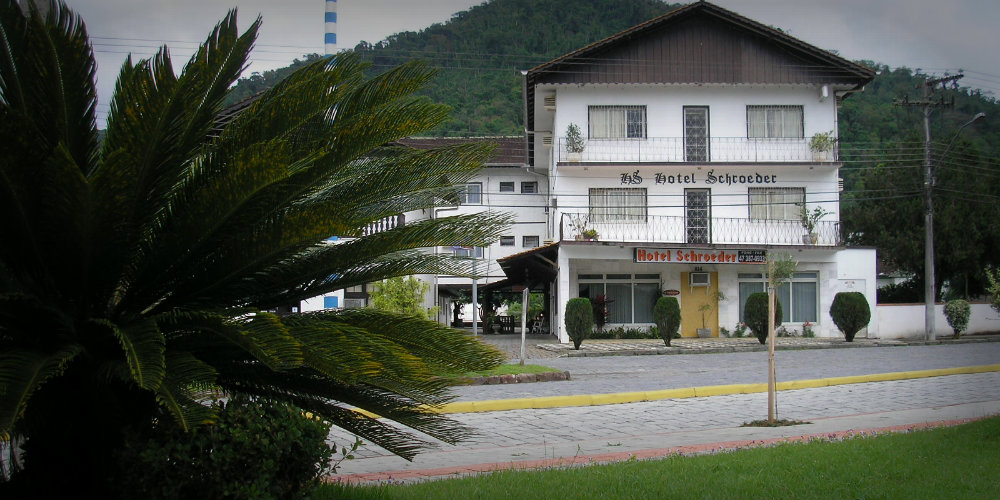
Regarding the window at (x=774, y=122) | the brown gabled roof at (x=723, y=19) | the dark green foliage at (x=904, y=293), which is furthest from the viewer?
the dark green foliage at (x=904, y=293)

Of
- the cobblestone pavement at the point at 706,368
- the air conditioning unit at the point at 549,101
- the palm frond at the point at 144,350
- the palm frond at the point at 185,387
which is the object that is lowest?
the cobblestone pavement at the point at 706,368

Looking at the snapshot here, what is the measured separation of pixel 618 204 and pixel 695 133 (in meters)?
3.81

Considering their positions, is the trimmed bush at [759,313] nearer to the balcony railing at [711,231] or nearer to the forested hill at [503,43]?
the balcony railing at [711,231]

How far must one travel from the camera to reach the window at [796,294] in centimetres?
3083

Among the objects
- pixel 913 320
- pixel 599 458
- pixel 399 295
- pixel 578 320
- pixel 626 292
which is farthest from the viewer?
pixel 913 320

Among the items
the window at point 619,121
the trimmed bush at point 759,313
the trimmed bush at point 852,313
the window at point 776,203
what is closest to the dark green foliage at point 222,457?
the trimmed bush at point 759,313

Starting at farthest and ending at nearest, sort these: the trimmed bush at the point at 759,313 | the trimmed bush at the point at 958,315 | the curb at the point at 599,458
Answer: the trimmed bush at the point at 958,315 < the trimmed bush at the point at 759,313 < the curb at the point at 599,458

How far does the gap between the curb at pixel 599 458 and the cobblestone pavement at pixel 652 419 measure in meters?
0.36

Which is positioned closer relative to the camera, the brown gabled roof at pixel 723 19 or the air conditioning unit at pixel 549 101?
the brown gabled roof at pixel 723 19

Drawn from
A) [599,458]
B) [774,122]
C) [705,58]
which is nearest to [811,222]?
[774,122]

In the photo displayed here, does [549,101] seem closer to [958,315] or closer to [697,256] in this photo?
[697,256]

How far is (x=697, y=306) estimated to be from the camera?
3064 centimetres

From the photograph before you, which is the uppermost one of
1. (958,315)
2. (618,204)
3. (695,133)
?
(695,133)

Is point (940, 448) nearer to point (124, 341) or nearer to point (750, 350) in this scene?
point (124, 341)
